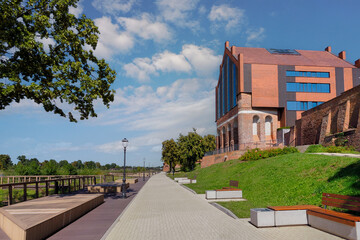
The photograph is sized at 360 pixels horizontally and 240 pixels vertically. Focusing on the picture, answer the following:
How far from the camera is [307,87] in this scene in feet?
147

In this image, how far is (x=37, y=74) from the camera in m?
13.8

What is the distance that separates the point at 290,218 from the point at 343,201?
1.56m

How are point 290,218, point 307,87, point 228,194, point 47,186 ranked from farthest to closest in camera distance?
point 307,87 → point 228,194 → point 47,186 → point 290,218

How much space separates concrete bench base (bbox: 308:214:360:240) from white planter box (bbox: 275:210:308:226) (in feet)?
0.68

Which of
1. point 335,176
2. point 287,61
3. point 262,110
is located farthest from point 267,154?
point 287,61

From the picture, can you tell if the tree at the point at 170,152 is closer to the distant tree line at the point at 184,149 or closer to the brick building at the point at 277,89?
the distant tree line at the point at 184,149

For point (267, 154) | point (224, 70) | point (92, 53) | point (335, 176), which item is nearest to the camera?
point (335, 176)

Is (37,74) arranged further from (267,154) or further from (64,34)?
(267,154)

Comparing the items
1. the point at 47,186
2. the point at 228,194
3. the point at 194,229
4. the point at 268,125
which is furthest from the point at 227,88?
the point at 194,229

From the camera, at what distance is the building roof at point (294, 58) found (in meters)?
46.0

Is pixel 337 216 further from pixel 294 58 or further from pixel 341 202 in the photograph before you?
pixel 294 58

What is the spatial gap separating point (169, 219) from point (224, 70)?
48.6 meters

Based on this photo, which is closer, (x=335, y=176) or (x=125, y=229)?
(x=125, y=229)

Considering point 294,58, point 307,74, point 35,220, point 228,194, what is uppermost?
point 294,58
